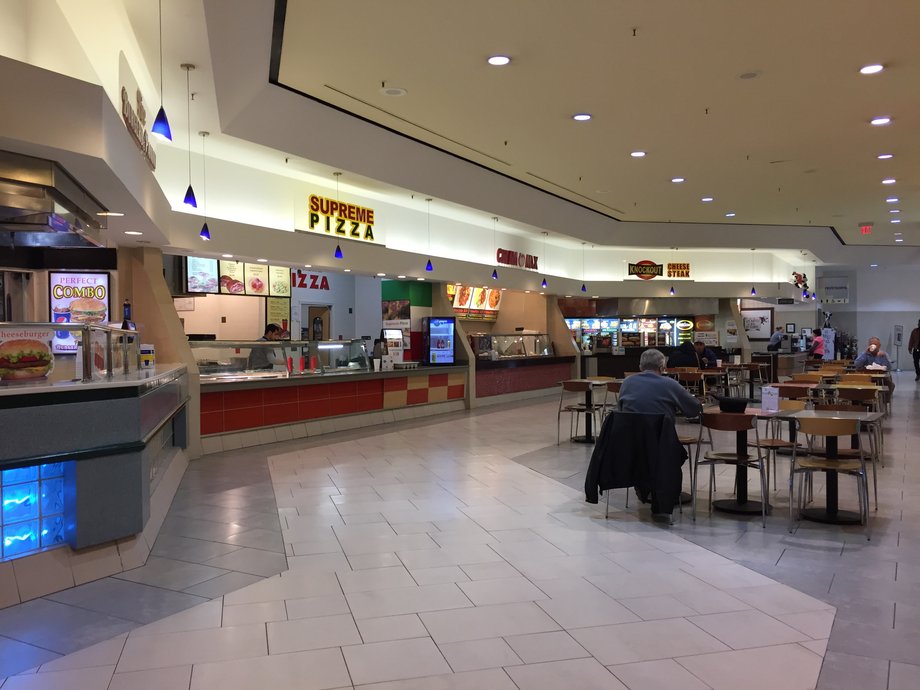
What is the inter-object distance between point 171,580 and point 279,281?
748cm

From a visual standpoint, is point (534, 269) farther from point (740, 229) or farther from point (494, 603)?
point (494, 603)

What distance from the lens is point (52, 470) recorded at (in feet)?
12.4

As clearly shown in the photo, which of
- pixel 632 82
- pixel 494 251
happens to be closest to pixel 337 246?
pixel 494 251

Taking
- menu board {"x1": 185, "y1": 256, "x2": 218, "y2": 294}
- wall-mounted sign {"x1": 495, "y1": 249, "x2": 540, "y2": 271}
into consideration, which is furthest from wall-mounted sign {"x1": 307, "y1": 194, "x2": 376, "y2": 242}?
wall-mounted sign {"x1": 495, "y1": 249, "x2": 540, "y2": 271}

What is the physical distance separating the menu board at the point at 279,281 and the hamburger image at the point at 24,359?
6.94 meters

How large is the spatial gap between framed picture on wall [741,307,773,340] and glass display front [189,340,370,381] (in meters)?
14.1

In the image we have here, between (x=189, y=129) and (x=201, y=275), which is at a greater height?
(x=189, y=129)

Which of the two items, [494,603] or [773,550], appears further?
[773,550]

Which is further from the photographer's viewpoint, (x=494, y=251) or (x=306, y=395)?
(x=494, y=251)

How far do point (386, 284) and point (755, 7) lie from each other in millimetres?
8449

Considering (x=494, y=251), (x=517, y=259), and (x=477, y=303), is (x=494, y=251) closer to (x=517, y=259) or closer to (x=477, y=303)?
(x=517, y=259)

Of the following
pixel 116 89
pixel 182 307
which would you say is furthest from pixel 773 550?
pixel 182 307

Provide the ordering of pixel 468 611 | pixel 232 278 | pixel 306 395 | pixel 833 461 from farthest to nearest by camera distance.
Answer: pixel 232 278 → pixel 306 395 → pixel 833 461 → pixel 468 611

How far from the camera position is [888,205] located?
1294 cm
